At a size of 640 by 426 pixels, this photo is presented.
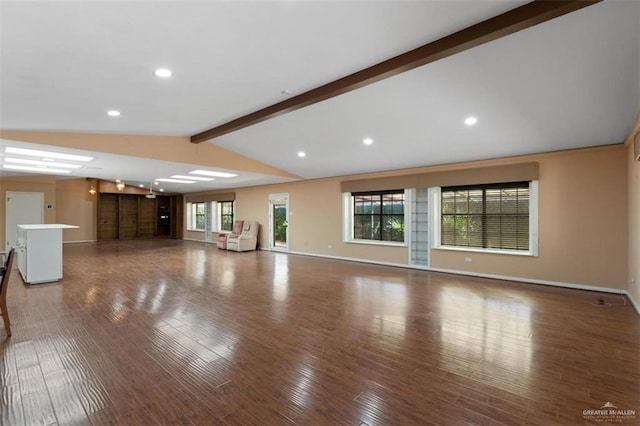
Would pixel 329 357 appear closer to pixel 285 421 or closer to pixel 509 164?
pixel 285 421

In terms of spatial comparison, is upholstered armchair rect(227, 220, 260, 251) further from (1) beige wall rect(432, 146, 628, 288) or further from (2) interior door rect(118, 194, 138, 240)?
(1) beige wall rect(432, 146, 628, 288)

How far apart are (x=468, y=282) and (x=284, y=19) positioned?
5269 mm

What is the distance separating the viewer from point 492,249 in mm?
6023

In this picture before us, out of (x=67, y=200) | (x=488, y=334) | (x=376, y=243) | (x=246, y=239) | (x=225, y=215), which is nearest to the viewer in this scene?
(x=488, y=334)

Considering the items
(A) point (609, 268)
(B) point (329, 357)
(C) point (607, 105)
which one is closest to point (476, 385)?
(B) point (329, 357)

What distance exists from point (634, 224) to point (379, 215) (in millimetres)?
4631

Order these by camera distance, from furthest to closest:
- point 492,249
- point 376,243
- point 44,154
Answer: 1. point 376,243
2. point 492,249
3. point 44,154

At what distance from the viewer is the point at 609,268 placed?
186 inches

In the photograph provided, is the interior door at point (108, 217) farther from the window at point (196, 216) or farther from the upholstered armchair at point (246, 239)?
the upholstered armchair at point (246, 239)

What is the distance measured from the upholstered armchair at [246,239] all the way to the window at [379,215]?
13.1ft

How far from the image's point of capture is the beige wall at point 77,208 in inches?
451

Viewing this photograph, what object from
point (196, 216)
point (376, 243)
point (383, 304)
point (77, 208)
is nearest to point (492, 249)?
point (376, 243)

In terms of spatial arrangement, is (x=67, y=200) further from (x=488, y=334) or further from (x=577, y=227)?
(x=577, y=227)

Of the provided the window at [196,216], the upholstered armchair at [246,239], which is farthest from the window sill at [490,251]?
the window at [196,216]
